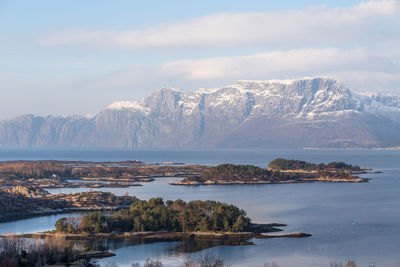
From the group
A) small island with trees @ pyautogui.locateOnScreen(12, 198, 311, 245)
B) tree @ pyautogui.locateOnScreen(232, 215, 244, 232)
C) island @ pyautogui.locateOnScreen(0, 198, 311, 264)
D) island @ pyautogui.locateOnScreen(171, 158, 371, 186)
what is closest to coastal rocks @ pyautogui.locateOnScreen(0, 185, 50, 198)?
island @ pyautogui.locateOnScreen(0, 198, 311, 264)

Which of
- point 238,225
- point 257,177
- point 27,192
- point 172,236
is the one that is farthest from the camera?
point 257,177

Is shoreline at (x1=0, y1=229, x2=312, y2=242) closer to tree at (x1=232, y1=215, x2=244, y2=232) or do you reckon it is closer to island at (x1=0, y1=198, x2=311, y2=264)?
island at (x1=0, y1=198, x2=311, y2=264)

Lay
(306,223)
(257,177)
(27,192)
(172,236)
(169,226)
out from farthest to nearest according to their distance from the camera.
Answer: (257,177), (27,192), (306,223), (169,226), (172,236)

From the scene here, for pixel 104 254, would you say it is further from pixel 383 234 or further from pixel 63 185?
pixel 63 185

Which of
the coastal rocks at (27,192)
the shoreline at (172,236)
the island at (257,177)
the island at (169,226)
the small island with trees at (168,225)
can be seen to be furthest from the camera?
the island at (257,177)

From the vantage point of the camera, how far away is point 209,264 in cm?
4472

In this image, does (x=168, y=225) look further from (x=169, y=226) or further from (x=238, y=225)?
(x=238, y=225)

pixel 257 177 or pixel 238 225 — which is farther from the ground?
pixel 257 177

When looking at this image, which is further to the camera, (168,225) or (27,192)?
(27,192)

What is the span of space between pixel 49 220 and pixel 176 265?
3011cm

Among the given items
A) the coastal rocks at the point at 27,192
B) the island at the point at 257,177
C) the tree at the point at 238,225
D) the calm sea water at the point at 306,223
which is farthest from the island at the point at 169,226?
the island at the point at 257,177

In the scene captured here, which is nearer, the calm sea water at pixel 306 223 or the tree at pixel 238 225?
the calm sea water at pixel 306 223

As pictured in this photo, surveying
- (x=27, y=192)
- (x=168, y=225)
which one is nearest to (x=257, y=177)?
(x=27, y=192)

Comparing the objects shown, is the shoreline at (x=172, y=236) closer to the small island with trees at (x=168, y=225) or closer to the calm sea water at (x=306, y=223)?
the small island with trees at (x=168, y=225)
